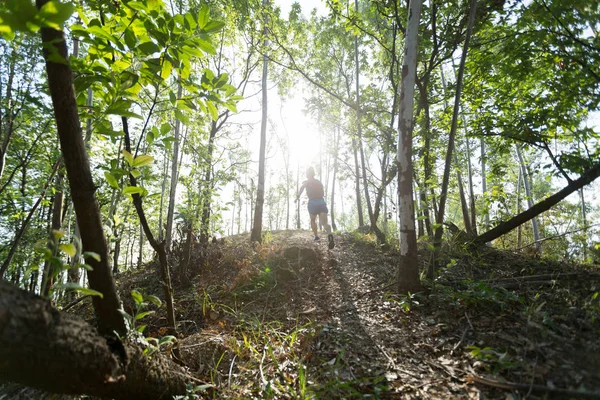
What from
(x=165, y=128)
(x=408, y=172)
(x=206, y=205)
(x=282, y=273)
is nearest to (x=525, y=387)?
(x=408, y=172)

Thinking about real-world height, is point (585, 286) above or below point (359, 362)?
above

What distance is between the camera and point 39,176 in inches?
446

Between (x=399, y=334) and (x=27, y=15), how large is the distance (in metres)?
3.36

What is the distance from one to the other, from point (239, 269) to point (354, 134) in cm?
521

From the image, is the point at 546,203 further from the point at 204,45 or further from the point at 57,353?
the point at 57,353

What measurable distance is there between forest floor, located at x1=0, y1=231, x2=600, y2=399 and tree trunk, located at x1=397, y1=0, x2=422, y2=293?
29 cm

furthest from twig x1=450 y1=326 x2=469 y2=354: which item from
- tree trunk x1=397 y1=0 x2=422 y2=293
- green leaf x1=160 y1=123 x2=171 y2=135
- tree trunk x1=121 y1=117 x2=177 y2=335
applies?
green leaf x1=160 y1=123 x2=171 y2=135

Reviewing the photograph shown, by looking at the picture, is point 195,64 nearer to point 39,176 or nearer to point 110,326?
point 110,326

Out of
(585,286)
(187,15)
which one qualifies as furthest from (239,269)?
(585,286)

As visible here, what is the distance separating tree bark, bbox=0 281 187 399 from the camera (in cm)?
78

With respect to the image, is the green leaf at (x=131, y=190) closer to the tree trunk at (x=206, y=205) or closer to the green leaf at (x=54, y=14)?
the green leaf at (x=54, y=14)

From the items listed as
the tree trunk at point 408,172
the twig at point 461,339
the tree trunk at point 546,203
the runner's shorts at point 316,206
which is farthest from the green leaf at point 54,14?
the runner's shorts at point 316,206

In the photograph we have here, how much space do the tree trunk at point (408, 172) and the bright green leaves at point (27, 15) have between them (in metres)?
3.51

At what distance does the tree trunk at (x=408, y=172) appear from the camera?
3.48 metres
